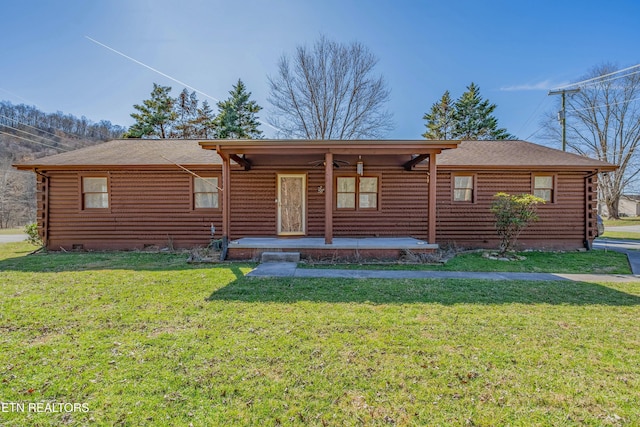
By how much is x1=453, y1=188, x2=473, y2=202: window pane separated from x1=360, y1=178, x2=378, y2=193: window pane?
2.61 meters

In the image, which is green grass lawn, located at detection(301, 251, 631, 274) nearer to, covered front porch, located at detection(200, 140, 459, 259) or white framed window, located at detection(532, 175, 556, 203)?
white framed window, located at detection(532, 175, 556, 203)

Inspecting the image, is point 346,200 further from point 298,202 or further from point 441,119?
point 441,119

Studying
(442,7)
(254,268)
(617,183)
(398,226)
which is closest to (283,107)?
(442,7)

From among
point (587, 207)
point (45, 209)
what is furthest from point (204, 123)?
point (587, 207)

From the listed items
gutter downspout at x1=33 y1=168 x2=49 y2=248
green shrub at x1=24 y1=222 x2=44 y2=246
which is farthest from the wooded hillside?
gutter downspout at x1=33 y1=168 x2=49 y2=248

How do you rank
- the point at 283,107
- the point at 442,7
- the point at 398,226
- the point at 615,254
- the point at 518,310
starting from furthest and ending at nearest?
the point at 283,107 → the point at 442,7 → the point at 398,226 → the point at 615,254 → the point at 518,310

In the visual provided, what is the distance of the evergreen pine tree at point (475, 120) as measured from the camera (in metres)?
25.9

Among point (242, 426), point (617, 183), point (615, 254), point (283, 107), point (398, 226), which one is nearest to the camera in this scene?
point (242, 426)

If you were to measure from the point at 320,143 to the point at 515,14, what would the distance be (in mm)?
11053

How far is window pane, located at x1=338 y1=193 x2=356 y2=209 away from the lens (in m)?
9.52

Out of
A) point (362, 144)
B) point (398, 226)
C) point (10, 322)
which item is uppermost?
point (362, 144)

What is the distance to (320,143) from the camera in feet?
22.8

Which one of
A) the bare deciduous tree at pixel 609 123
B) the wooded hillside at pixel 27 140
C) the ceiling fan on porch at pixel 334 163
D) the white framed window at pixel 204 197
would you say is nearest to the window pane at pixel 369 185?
the ceiling fan on porch at pixel 334 163

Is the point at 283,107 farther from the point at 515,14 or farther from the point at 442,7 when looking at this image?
the point at 515,14
